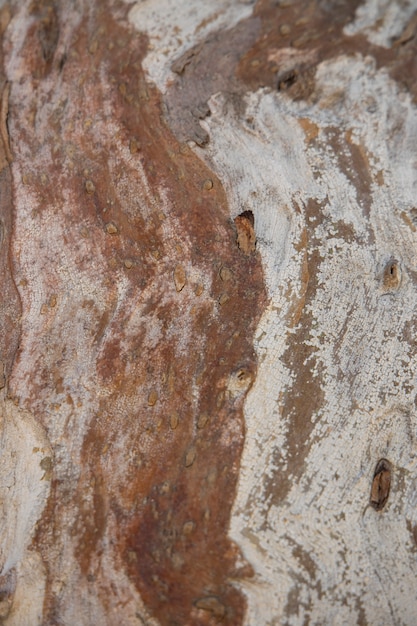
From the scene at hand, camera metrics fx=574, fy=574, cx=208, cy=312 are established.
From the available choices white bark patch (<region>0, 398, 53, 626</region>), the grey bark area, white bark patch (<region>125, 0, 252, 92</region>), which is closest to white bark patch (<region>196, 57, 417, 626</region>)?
the grey bark area

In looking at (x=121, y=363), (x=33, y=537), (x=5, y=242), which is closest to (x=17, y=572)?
(x=33, y=537)

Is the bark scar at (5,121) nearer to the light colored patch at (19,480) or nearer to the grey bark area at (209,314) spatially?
the grey bark area at (209,314)

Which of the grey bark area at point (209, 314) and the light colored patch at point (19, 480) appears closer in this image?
the grey bark area at point (209, 314)

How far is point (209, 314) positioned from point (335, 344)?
0.41 metres

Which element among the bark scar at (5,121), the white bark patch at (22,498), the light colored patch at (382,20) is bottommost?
the white bark patch at (22,498)

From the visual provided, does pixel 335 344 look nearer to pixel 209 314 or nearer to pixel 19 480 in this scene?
pixel 209 314

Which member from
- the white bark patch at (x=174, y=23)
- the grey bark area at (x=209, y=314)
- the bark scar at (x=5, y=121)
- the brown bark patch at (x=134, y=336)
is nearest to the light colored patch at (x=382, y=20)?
the grey bark area at (x=209, y=314)

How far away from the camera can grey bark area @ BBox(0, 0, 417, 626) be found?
5.54 ft

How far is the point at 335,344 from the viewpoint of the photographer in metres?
1.82

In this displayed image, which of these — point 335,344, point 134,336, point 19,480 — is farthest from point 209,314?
point 19,480

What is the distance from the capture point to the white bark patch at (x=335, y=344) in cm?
167

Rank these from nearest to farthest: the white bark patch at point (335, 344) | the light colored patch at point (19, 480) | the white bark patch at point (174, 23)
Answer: the white bark patch at point (335, 344), the light colored patch at point (19, 480), the white bark patch at point (174, 23)

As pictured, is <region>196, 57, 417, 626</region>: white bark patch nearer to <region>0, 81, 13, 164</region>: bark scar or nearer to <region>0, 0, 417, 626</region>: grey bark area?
<region>0, 0, 417, 626</region>: grey bark area

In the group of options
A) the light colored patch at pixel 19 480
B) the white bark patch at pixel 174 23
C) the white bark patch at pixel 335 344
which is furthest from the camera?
the white bark patch at pixel 174 23
